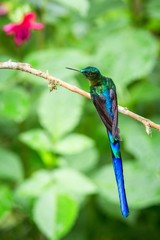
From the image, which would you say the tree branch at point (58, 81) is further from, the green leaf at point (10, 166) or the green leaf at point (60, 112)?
the green leaf at point (10, 166)

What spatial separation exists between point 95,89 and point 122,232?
4.91ft

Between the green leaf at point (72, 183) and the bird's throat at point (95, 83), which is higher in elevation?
the bird's throat at point (95, 83)

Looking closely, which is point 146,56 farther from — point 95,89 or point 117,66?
point 95,89

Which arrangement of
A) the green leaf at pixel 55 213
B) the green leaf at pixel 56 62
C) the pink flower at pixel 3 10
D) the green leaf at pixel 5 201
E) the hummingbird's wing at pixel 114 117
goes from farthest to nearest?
the pink flower at pixel 3 10, the green leaf at pixel 56 62, the green leaf at pixel 5 201, the green leaf at pixel 55 213, the hummingbird's wing at pixel 114 117

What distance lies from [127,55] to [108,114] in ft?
4.04

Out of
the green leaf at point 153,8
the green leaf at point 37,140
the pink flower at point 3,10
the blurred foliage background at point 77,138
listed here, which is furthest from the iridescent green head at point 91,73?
the pink flower at point 3,10

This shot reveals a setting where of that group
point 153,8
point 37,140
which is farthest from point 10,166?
point 153,8

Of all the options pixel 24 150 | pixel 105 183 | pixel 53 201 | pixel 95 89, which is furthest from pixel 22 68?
pixel 24 150

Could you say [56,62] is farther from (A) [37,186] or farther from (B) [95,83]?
(B) [95,83]

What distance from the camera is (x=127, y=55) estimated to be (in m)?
2.01

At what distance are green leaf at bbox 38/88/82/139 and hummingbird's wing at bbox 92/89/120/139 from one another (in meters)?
1.01

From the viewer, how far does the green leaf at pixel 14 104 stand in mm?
1861

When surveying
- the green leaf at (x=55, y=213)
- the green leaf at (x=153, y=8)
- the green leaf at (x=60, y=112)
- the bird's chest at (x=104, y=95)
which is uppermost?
the green leaf at (x=153, y=8)

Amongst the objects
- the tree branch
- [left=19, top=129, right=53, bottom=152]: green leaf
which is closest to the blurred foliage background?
[left=19, top=129, right=53, bottom=152]: green leaf
